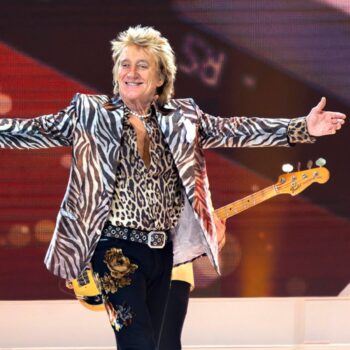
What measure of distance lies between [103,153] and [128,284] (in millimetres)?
439

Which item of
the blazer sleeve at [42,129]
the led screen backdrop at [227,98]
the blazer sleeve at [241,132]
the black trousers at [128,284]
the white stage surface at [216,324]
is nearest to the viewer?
the black trousers at [128,284]

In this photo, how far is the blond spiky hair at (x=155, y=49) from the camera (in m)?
3.88

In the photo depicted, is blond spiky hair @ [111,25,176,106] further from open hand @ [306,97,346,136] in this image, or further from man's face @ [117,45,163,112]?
open hand @ [306,97,346,136]

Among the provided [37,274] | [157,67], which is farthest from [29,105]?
[157,67]

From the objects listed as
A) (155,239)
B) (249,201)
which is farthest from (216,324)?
(155,239)

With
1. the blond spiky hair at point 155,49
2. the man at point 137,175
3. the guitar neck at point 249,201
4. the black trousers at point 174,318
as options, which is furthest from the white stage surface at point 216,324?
the blond spiky hair at point 155,49

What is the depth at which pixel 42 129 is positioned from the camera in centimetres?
379

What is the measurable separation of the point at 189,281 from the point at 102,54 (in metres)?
1.78

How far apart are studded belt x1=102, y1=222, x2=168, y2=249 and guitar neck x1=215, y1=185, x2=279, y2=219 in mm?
1763

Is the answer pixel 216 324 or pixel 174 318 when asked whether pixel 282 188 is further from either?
pixel 174 318

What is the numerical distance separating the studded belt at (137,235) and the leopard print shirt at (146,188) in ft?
0.05

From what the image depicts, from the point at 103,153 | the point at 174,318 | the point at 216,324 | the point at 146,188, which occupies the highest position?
the point at 103,153

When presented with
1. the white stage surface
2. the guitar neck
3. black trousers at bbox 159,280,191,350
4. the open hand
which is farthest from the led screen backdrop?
the open hand

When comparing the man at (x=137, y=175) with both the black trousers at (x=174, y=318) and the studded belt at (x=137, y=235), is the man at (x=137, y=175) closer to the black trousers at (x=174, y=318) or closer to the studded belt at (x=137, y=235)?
the studded belt at (x=137, y=235)
